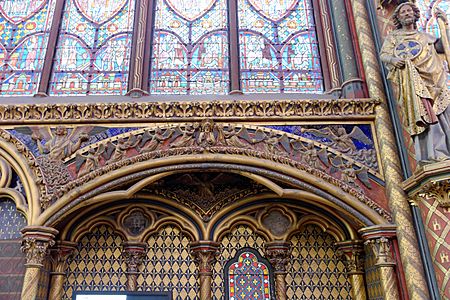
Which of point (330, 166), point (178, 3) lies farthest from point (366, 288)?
point (178, 3)

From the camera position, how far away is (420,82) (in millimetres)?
5812

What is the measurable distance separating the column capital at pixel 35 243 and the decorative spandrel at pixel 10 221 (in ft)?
1.60

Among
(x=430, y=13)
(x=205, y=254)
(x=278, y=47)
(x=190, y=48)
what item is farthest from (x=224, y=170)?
(x=430, y=13)

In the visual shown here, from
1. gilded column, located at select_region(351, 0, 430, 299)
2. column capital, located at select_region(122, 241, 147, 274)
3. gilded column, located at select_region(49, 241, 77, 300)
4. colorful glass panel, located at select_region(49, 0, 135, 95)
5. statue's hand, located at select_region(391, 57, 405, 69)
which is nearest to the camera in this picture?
gilded column, located at select_region(351, 0, 430, 299)

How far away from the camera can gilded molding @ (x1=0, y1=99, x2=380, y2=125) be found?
6457mm

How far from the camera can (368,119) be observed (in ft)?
21.5

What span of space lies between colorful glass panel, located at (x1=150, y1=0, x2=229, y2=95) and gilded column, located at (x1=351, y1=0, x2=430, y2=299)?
87.6 inches

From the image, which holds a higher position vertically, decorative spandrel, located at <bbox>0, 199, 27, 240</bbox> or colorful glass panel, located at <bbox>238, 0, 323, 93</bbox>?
colorful glass panel, located at <bbox>238, 0, 323, 93</bbox>

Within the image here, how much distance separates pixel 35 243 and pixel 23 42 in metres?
3.84

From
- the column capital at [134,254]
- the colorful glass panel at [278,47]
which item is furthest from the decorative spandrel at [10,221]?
the colorful glass panel at [278,47]

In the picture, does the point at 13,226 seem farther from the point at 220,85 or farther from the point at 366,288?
the point at 366,288

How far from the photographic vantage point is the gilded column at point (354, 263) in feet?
20.9

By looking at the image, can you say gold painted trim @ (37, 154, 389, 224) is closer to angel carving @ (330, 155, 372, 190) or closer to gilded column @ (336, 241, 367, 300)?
angel carving @ (330, 155, 372, 190)

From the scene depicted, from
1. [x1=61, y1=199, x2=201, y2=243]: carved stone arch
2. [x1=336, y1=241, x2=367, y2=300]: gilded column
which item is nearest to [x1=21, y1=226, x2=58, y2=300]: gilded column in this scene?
[x1=61, y1=199, x2=201, y2=243]: carved stone arch
